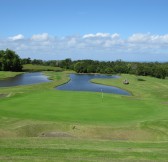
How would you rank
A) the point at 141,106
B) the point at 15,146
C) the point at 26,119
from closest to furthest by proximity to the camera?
the point at 15,146
the point at 26,119
the point at 141,106

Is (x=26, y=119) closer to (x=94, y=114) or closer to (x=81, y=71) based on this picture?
(x=94, y=114)

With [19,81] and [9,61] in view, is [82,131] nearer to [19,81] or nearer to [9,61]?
[19,81]

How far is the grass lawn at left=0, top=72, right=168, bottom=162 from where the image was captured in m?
16.9

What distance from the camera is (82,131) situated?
27.9 meters

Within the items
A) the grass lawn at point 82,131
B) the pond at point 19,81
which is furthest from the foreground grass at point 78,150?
the pond at point 19,81

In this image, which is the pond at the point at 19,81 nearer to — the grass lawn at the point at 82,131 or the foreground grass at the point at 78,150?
the grass lawn at the point at 82,131

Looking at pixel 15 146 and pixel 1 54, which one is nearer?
pixel 15 146

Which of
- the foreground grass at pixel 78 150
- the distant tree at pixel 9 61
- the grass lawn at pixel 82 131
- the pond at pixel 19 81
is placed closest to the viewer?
the foreground grass at pixel 78 150

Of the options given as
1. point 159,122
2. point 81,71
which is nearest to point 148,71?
point 81,71

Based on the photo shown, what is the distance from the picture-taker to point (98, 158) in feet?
53.0

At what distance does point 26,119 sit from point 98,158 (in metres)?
16.3

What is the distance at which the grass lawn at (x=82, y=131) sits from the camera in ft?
55.5

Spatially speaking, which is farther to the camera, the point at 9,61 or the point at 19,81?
the point at 9,61

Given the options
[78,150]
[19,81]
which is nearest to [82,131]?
[78,150]
